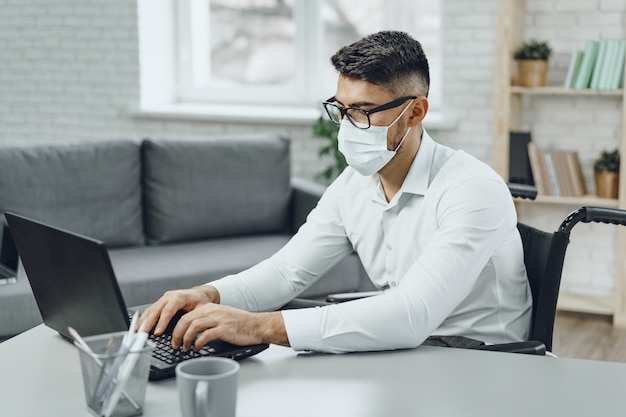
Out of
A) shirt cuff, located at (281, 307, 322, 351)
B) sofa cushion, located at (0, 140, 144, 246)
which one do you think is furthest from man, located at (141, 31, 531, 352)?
sofa cushion, located at (0, 140, 144, 246)

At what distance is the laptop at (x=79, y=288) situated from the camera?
1.32 metres

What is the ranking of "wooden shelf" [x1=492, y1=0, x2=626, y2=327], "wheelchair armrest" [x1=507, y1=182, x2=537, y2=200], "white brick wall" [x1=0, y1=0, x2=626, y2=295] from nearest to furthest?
"wheelchair armrest" [x1=507, y1=182, x2=537, y2=200] → "wooden shelf" [x1=492, y1=0, x2=626, y2=327] → "white brick wall" [x1=0, y1=0, x2=626, y2=295]

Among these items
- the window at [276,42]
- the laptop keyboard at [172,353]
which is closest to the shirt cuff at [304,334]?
the laptop keyboard at [172,353]

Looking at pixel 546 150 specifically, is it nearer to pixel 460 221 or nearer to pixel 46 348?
pixel 460 221

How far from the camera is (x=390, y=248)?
6.23ft

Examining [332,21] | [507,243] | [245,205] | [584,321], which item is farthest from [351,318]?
[332,21]

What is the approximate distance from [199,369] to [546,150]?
130 inches

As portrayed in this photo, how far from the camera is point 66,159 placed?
358 cm

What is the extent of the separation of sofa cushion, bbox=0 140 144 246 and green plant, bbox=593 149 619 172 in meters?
2.09

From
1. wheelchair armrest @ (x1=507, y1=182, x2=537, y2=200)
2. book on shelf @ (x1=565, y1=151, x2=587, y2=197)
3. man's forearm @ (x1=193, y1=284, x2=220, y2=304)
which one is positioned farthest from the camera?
book on shelf @ (x1=565, y1=151, x2=587, y2=197)

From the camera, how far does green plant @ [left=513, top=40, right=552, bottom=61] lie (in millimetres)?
3910

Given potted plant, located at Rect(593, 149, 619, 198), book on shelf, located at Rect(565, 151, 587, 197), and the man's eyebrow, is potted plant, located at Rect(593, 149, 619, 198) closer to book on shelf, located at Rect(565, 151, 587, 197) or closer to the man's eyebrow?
book on shelf, located at Rect(565, 151, 587, 197)

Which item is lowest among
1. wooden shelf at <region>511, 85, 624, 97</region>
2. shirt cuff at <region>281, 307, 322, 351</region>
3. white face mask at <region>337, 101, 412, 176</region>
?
shirt cuff at <region>281, 307, 322, 351</region>

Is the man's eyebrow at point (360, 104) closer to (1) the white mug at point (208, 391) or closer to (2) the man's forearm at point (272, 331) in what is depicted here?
(2) the man's forearm at point (272, 331)
